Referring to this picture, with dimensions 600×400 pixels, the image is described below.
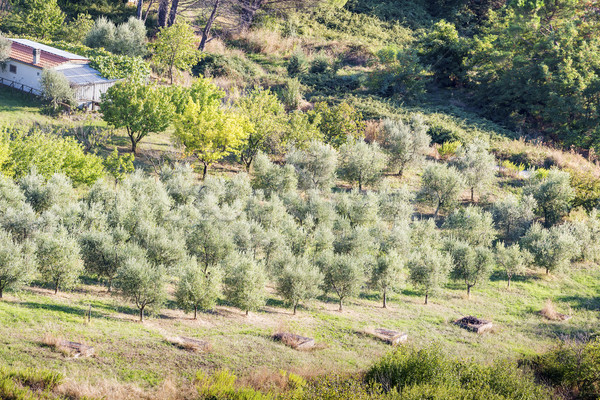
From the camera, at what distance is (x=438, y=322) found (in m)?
34.3

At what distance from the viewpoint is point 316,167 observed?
51.3 meters

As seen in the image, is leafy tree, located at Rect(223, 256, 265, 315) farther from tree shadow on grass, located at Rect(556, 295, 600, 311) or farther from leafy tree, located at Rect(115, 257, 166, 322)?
tree shadow on grass, located at Rect(556, 295, 600, 311)

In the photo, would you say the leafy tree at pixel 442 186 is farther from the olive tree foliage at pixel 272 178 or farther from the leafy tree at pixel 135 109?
the leafy tree at pixel 135 109

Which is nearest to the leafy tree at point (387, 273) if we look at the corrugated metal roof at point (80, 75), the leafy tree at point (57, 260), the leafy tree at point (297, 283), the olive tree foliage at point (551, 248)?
the leafy tree at point (297, 283)

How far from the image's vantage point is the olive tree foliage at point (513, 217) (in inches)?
1896

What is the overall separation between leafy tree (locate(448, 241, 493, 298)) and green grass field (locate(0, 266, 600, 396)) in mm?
1197

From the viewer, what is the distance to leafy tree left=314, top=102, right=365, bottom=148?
59.2 m

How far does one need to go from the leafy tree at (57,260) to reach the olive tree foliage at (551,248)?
109ft

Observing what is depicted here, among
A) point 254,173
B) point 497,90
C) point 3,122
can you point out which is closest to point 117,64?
point 3,122

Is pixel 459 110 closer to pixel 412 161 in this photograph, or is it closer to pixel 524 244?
pixel 412 161

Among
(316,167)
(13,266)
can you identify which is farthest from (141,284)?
(316,167)

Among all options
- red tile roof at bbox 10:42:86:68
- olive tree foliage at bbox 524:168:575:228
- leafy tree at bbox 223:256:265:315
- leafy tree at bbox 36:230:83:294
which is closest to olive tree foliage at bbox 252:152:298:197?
leafy tree at bbox 223:256:265:315

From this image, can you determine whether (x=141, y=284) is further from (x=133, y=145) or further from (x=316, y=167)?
(x=133, y=145)

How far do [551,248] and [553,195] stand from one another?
9.01 metres
